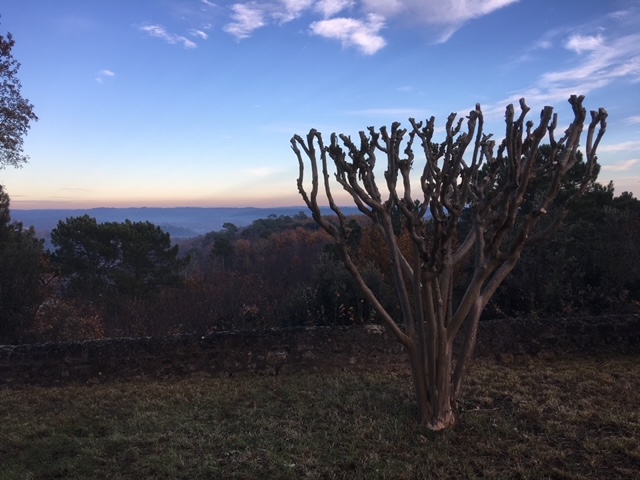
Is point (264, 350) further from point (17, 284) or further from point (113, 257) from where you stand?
point (113, 257)

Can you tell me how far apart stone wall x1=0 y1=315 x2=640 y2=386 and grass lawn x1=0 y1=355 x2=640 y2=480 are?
1.92 ft

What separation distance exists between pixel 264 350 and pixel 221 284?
1276cm

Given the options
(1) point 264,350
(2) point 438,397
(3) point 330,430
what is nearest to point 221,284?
(1) point 264,350

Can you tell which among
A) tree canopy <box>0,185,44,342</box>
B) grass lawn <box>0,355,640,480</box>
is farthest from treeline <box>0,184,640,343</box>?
grass lawn <box>0,355,640,480</box>

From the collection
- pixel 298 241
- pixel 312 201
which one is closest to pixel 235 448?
pixel 312 201

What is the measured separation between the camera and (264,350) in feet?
22.2

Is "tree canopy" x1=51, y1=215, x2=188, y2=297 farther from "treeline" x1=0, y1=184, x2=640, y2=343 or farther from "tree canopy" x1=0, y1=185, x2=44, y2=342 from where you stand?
"tree canopy" x1=0, y1=185, x2=44, y2=342

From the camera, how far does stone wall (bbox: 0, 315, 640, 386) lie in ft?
21.9

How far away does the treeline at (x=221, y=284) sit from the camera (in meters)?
11.0

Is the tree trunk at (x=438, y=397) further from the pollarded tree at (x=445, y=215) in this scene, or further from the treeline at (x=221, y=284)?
the treeline at (x=221, y=284)

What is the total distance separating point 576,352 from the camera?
22.2 ft

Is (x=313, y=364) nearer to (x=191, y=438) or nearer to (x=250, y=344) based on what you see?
(x=250, y=344)

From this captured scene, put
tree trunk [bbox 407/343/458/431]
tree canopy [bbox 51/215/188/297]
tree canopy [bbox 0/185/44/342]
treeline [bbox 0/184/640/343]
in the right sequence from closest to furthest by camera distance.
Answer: tree trunk [bbox 407/343/458/431] → treeline [bbox 0/184/640/343] → tree canopy [bbox 0/185/44/342] → tree canopy [bbox 51/215/188/297]

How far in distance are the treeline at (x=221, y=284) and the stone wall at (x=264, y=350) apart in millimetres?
2310
